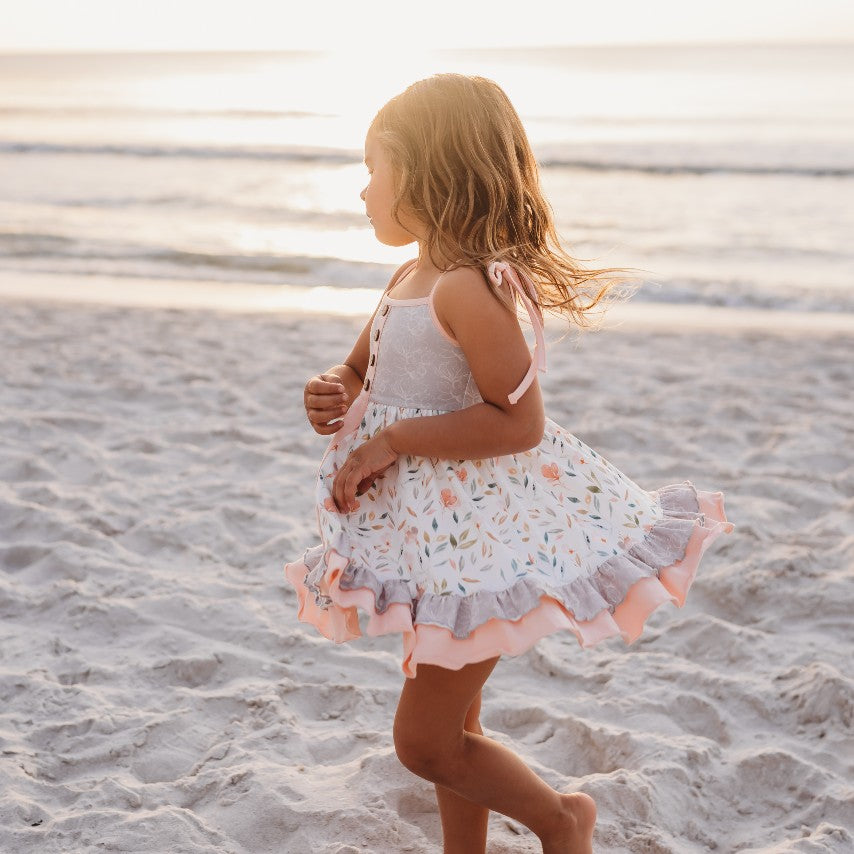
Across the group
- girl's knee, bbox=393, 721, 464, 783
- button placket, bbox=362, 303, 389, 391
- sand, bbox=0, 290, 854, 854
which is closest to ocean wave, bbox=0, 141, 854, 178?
sand, bbox=0, 290, 854, 854

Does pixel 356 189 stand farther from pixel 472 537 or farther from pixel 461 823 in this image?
pixel 472 537

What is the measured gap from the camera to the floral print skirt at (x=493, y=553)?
179 centimetres

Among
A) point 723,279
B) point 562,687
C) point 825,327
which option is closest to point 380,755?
point 562,687

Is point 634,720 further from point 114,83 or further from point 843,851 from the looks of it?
point 114,83

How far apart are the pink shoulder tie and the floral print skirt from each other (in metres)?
0.18

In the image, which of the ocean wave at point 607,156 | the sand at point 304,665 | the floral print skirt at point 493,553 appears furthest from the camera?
the ocean wave at point 607,156

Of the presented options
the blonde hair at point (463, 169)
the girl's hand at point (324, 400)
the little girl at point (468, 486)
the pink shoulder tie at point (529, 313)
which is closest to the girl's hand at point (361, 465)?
the little girl at point (468, 486)

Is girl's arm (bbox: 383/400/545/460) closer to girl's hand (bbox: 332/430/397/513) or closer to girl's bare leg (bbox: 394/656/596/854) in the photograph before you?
girl's hand (bbox: 332/430/397/513)

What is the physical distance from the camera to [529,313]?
1919mm

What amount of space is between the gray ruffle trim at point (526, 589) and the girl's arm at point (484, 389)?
0.79ft

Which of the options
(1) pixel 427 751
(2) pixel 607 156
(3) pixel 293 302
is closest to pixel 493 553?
(1) pixel 427 751

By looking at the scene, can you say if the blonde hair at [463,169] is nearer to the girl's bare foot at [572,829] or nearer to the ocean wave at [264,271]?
the girl's bare foot at [572,829]

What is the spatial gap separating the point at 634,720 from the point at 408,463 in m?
1.32

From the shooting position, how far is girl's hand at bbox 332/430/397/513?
1896 mm
